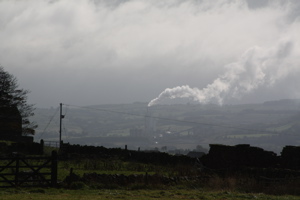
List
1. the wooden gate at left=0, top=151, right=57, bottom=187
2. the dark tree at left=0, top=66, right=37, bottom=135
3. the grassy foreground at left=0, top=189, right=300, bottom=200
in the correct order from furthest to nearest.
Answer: the dark tree at left=0, top=66, right=37, bottom=135, the wooden gate at left=0, top=151, right=57, bottom=187, the grassy foreground at left=0, top=189, right=300, bottom=200

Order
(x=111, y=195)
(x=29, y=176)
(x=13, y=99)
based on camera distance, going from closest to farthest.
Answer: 1. (x=111, y=195)
2. (x=29, y=176)
3. (x=13, y=99)

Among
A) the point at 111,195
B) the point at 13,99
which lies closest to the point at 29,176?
the point at 111,195

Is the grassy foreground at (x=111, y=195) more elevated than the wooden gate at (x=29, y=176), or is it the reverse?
the wooden gate at (x=29, y=176)

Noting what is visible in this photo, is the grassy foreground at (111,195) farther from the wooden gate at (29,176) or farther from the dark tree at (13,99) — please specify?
the dark tree at (13,99)

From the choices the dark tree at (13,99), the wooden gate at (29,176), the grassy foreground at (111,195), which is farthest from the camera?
the dark tree at (13,99)

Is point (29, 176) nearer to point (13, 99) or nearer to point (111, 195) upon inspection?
point (111, 195)

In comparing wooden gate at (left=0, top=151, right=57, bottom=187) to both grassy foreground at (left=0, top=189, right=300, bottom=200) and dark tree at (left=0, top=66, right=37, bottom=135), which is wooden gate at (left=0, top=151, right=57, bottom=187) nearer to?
grassy foreground at (left=0, top=189, right=300, bottom=200)

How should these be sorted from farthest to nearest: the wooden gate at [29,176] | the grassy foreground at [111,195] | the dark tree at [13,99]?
the dark tree at [13,99] → the wooden gate at [29,176] → the grassy foreground at [111,195]

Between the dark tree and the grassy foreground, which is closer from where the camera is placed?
the grassy foreground

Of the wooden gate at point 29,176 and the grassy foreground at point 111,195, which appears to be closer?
the grassy foreground at point 111,195

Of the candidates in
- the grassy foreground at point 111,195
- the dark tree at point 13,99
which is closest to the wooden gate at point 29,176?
the grassy foreground at point 111,195

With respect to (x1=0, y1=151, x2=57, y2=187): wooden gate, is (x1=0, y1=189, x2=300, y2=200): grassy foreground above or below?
below

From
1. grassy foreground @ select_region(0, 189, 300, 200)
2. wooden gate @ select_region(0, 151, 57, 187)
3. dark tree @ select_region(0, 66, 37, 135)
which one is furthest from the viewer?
dark tree @ select_region(0, 66, 37, 135)

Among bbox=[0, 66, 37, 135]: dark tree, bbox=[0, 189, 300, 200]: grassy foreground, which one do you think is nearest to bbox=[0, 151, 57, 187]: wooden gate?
bbox=[0, 189, 300, 200]: grassy foreground
